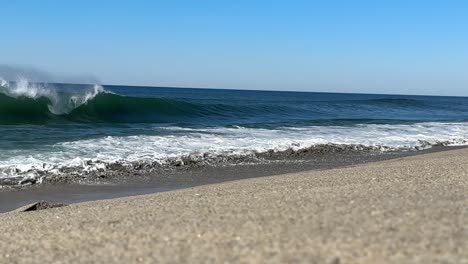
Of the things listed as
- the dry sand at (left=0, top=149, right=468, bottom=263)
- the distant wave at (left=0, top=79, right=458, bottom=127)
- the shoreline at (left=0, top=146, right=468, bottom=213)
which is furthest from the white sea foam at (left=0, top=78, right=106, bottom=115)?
the dry sand at (left=0, top=149, right=468, bottom=263)

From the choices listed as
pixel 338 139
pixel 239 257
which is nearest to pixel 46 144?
pixel 338 139

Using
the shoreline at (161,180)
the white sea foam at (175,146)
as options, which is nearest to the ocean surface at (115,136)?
the white sea foam at (175,146)

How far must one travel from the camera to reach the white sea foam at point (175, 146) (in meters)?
9.71

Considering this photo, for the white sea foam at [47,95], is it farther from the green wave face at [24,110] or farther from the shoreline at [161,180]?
the shoreline at [161,180]

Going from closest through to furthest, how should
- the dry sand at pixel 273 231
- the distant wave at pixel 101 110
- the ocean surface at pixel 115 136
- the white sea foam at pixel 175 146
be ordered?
the dry sand at pixel 273 231
the white sea foam at pixel 175 146
the ocean surface at pixel 115 136
the distant wave at pixel 101 110

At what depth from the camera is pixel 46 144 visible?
12.5 metres

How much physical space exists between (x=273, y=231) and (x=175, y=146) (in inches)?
381

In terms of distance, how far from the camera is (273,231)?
10.6 feet

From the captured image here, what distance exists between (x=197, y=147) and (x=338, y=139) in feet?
16.1

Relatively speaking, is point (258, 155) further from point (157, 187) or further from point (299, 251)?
point (299, 251)

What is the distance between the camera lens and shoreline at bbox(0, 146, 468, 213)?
303 inches

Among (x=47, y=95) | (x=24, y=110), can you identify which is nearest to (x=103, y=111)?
(x=47, y=95)

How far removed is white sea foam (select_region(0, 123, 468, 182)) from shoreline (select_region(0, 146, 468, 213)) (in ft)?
2.44

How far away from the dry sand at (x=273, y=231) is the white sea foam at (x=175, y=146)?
16.3 feet
